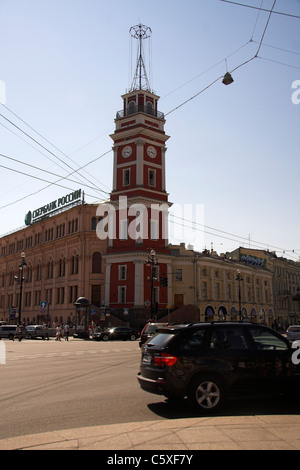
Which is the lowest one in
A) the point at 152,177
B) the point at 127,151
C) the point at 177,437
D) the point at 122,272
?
the point at 177,437

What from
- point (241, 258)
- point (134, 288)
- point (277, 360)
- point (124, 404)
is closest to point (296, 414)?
point (277, 360)

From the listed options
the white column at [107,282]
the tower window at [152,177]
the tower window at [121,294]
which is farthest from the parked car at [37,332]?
the tower window at [152,177]

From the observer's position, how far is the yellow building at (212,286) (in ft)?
181

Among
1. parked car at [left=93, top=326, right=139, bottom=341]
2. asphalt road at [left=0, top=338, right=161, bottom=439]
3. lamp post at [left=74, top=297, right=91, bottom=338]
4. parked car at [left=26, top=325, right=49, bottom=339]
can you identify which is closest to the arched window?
lamp post at [left=74, top=297, right=91, bottom=338]

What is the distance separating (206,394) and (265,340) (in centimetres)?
170

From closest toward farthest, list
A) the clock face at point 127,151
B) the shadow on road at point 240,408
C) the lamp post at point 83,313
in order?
the shadow on road at point 240,408 → the lamp post at point 83,313 → the clock face at point 127,151

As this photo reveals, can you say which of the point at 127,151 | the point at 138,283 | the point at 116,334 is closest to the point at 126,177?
the point at 127,151

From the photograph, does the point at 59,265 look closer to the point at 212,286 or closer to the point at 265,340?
the point at 212,286

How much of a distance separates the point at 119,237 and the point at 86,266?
754 cm

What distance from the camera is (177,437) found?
220 inches

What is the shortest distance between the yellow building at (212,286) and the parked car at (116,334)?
11716 mm

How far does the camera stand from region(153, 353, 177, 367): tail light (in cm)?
760

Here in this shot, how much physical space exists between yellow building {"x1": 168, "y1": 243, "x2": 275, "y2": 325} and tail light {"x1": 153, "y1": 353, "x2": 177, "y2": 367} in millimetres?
40685

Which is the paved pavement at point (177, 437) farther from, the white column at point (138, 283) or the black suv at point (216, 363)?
the white column at point (138, 283)
